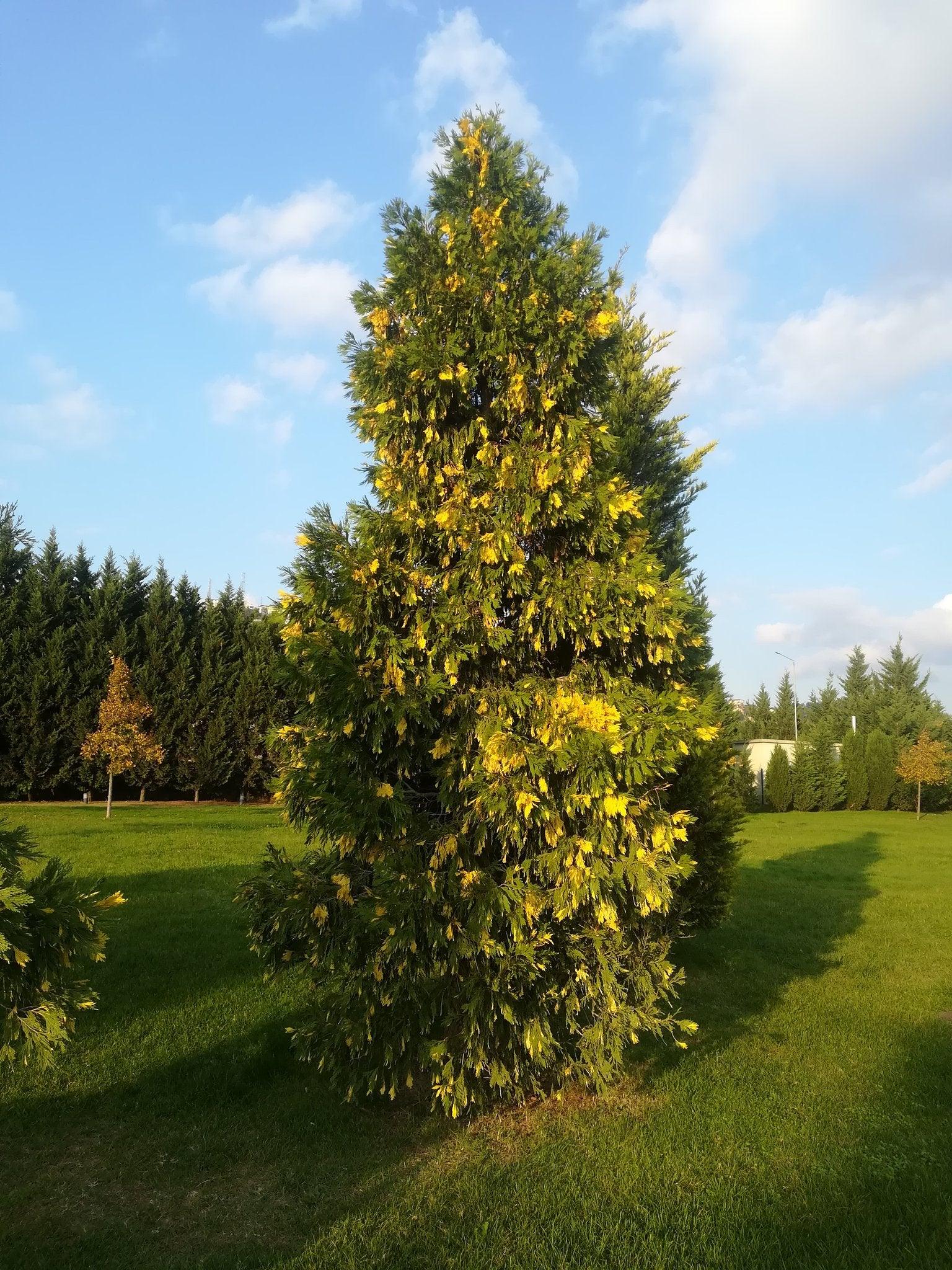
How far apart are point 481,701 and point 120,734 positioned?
1605 cm

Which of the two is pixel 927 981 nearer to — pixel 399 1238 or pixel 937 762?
pixel 399 1238

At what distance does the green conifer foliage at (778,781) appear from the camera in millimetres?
35219

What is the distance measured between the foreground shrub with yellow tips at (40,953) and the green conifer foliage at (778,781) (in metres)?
35.6

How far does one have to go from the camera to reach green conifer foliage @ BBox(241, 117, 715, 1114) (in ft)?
15.5

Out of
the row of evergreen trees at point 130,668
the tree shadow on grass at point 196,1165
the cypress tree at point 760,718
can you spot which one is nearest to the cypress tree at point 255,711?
the row of evergreen trees at point 130,668

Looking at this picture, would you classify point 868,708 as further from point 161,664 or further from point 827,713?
point 161,664

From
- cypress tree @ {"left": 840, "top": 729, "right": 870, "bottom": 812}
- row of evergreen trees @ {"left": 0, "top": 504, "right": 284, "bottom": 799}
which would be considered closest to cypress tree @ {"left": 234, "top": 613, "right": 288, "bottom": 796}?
row of evergreen trees @ {"left": 0, "top": 504, "right": 284, "bottom": 799}

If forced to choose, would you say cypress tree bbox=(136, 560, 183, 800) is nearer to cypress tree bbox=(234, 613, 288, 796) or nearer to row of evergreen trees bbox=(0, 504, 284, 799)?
row of evergreen trees bbox=(0, 504, 284, 799)

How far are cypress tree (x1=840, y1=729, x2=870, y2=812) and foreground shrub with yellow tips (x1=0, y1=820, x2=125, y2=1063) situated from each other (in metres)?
39.4

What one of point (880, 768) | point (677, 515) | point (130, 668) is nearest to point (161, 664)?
→ point (130, 668)

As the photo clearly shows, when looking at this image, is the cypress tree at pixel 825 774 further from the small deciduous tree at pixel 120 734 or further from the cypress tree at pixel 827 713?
the small deciduous tree at pixel 120 734

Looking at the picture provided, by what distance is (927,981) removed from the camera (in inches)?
339

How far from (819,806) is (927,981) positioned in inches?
1199

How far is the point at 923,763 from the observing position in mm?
32656
